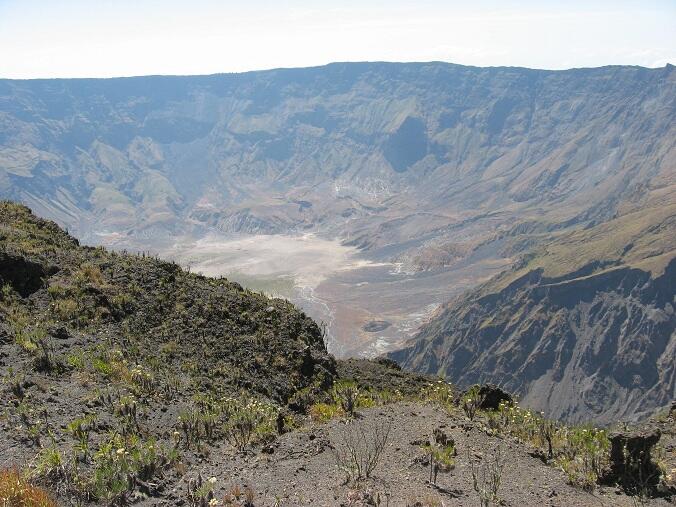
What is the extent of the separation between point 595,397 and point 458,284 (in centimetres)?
7601

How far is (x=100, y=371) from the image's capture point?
591 inches

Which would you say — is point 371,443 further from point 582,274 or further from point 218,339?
point 582,274

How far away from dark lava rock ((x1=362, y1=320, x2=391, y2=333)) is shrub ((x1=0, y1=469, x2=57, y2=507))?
12797 centimetres

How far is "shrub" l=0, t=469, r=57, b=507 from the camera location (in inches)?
313

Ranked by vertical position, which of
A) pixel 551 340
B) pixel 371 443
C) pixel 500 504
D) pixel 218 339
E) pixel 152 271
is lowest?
pixel 500 504

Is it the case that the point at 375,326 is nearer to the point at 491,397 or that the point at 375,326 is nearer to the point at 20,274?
the point at 491,397

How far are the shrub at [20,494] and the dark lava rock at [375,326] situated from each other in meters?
128

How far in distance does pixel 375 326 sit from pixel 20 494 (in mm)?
131361

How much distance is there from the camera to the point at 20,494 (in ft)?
26.5

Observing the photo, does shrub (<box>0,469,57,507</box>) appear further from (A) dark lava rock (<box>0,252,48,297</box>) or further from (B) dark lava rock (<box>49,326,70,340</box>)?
(A) dark lava rock (<box>0,252,48,297</box>)

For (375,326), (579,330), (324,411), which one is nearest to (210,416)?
(324,411)

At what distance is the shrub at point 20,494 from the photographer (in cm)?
796

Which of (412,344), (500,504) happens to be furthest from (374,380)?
(412,344)

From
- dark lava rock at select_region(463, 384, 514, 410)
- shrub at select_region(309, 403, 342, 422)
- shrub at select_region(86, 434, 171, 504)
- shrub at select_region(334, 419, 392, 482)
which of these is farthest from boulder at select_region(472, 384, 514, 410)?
shrub at select_region(86, 434, 171, 504)
